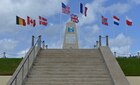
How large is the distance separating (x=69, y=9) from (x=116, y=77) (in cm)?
2017

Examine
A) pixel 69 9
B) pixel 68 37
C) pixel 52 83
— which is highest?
pixel 69 9

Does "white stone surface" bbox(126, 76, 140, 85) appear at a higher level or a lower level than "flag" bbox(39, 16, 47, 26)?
lower

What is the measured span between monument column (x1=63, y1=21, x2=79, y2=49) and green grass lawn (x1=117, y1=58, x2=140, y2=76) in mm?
10511

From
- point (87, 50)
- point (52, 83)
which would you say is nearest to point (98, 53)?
point (87, 50)

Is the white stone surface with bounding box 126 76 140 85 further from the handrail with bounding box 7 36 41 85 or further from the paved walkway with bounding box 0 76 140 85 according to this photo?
the handrail with bounding box 7 36 41 85

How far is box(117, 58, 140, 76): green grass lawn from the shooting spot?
938 inches

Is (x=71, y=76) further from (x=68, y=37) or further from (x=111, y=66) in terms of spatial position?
(x=68, y=37)

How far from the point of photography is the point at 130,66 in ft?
84.8

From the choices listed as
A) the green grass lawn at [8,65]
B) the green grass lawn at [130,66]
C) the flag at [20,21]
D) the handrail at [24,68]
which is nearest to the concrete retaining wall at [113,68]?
the green grass lawn at [130,66]

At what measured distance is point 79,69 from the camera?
21.5m

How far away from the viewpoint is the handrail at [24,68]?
→ 726 inches

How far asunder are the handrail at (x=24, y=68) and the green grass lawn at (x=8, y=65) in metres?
1.94

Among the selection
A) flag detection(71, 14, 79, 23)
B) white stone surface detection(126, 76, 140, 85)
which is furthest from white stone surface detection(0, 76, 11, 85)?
flag detection(71, 14, 79, 23)

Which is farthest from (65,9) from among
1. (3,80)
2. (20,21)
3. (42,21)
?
(3,80)
